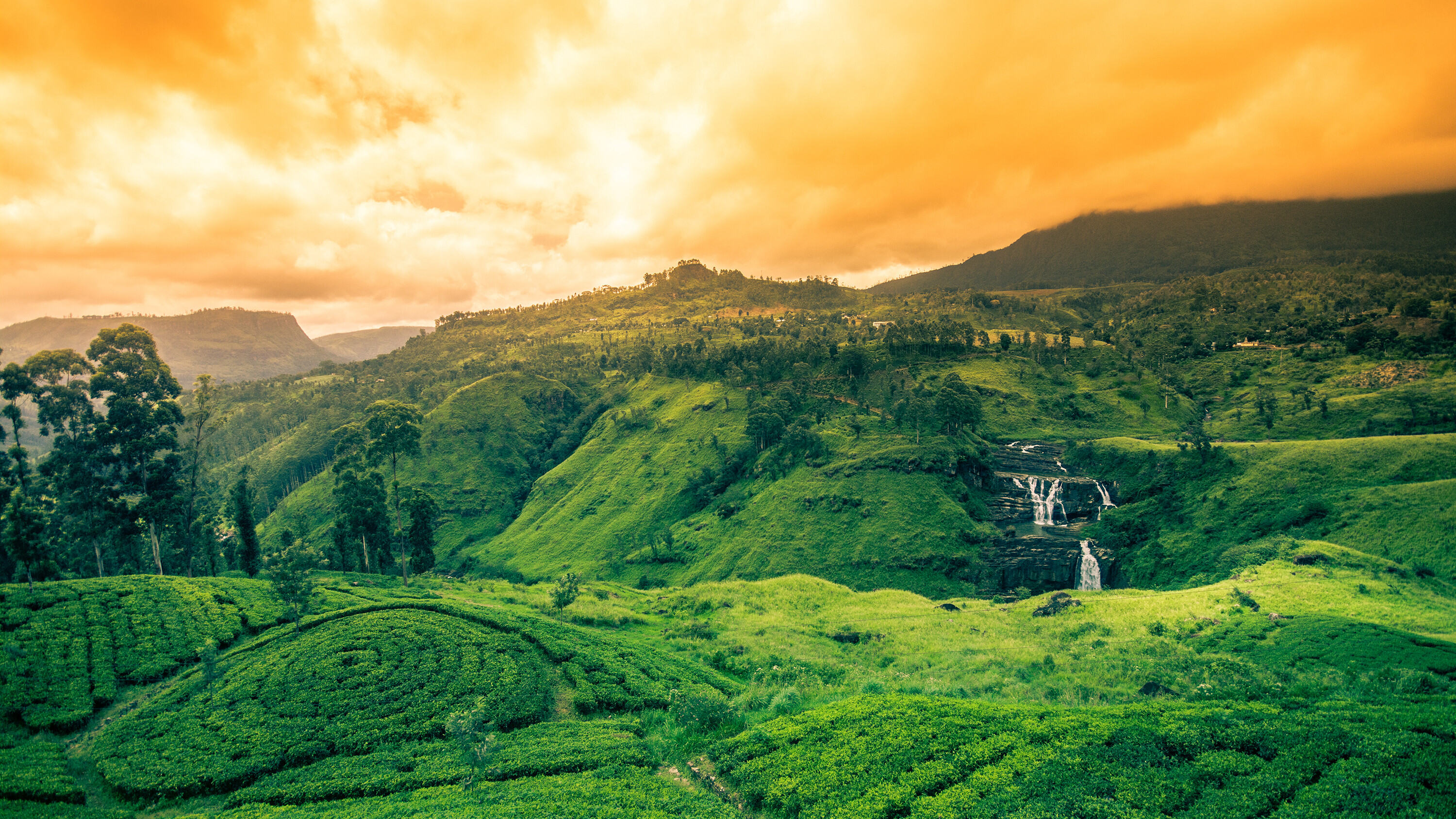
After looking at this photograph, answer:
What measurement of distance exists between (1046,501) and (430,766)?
95516 millimetres

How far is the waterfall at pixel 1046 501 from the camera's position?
90.6 metres

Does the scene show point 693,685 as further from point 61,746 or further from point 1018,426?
point 1018,426

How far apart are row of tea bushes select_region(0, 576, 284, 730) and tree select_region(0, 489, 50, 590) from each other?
500 centimetres

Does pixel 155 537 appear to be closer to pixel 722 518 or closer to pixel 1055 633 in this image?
pixel 722 518

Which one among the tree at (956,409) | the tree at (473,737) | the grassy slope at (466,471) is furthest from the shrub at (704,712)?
the grassy slope at (466,471)

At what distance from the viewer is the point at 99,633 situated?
127ft

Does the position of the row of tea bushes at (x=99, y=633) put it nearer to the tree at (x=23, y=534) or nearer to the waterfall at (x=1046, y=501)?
the tree at (x=23, y=534)

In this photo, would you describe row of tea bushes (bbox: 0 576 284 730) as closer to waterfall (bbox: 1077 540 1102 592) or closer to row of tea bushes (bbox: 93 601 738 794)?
row of tea bushes (bbox: 93 601 738 794)

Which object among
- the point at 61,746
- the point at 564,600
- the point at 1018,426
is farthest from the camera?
the point at 1018,426

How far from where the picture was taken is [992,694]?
33656 millimetres

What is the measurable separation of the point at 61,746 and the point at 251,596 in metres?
22.1

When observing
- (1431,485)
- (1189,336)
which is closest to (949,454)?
(1431,485)

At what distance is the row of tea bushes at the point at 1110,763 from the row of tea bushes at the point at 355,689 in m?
14.4

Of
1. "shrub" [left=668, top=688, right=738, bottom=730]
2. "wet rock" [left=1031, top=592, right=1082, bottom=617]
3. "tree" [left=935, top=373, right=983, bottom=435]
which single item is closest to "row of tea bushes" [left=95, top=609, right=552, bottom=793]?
"shrub" [left=668, top=688, right=738, bottom=730]
